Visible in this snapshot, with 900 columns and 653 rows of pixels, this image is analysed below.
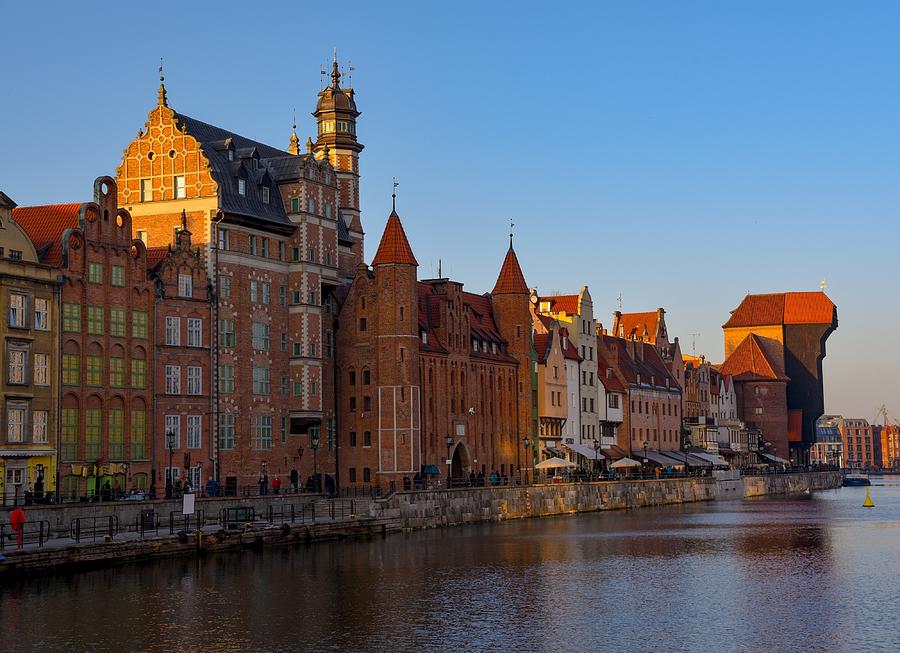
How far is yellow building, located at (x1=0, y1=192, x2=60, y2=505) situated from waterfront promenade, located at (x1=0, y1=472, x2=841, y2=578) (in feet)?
21.5

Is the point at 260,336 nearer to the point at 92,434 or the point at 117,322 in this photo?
the point at 117,322

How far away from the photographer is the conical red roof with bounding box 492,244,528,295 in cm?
12369

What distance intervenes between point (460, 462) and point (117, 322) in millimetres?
39275

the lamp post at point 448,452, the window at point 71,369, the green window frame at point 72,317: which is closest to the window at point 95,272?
the green window frame at point 72,317

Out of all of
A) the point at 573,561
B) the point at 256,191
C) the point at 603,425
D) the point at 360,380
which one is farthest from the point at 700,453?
the point at 573,561

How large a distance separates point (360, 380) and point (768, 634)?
5910 centimetres

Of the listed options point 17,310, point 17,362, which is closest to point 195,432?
point 17,362

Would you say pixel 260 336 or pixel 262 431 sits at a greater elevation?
pixel 260 336

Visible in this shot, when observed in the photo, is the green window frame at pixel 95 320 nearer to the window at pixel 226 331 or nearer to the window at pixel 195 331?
the window at pixel 195 331

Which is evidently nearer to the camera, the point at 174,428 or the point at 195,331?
the point at 174,428

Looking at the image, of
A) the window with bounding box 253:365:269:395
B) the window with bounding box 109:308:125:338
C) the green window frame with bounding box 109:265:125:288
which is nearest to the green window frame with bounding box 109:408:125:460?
the window with bounding box 109:308:125:338

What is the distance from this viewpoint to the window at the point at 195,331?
8966 centimetres

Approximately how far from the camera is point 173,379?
289ft

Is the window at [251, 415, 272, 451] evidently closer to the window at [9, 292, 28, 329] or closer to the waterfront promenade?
the waterfront promenade
